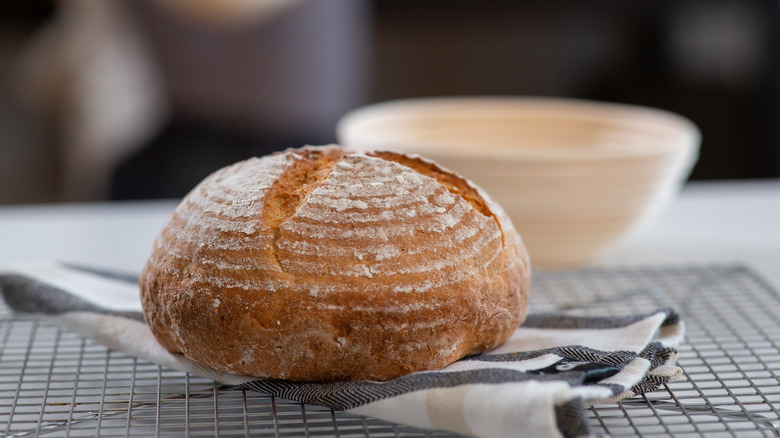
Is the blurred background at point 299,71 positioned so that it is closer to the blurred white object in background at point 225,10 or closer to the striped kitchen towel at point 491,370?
the blurred white object in background at point 225,10

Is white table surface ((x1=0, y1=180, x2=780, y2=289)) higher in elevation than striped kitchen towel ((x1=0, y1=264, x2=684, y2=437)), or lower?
lower

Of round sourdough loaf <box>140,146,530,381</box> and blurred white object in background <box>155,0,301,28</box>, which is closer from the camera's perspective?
round sourdough loaf <box>140,146,530,381</box>

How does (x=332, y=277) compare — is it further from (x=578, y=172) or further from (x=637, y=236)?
(x=637, y=236)

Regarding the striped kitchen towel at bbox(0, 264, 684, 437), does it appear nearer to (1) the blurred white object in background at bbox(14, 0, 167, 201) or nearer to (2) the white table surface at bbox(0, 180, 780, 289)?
(2) the white table surface at bbox(0, 180, 780, 289)

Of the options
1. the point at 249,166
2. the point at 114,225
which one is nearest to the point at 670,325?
the point at 249,166

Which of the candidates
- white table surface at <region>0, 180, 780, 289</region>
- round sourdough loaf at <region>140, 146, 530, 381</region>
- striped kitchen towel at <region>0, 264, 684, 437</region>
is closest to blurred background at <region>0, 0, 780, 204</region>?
white table surface at <region>0, 180, 780, 289</region>

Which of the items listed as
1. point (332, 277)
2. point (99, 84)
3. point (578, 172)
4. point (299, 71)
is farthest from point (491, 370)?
point (99, 84)

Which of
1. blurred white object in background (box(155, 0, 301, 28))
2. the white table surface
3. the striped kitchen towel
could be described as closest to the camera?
the striped kitchen towel
